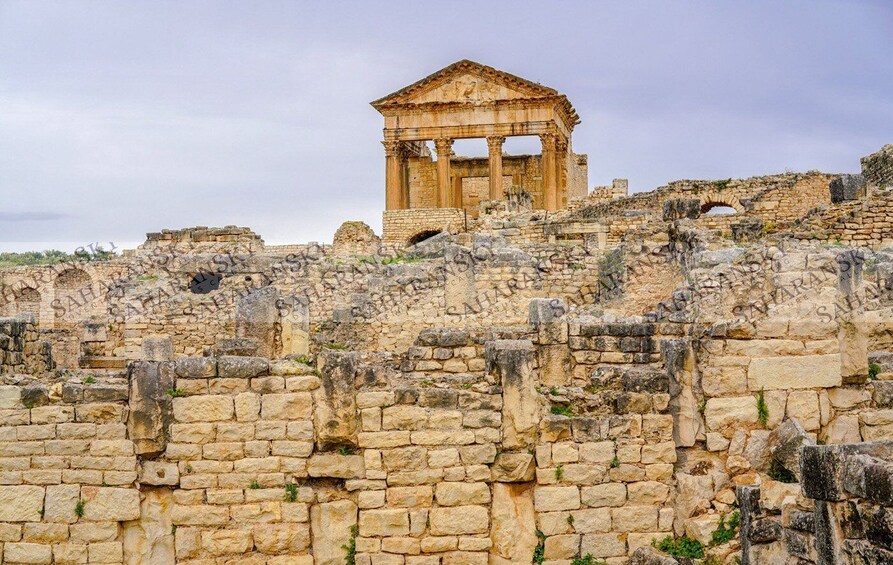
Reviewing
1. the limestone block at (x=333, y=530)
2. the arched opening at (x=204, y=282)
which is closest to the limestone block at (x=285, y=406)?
the limestone block at (x=333, y=530)

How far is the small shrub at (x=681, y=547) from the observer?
683 centimetres

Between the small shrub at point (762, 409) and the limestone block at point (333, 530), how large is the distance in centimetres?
303

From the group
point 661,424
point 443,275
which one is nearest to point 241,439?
point 661,424

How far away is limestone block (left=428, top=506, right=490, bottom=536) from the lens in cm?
688

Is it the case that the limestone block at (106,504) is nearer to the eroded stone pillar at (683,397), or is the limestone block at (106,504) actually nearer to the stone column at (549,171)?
the eroded stone pillar at (683,397)

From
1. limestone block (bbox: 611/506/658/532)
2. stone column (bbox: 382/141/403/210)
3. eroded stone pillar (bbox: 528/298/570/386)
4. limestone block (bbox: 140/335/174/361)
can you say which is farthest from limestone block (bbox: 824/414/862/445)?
stone column (bbox: 382/141/403/210)

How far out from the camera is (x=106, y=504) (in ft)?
22.6

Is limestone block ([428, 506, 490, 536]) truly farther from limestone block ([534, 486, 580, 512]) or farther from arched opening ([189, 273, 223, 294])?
arched opening ([189, 273, 223, 294])

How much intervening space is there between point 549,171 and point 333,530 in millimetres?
34429

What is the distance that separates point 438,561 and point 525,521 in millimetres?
685

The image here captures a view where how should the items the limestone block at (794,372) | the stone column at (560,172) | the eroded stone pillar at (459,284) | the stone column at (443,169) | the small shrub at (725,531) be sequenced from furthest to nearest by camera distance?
1. the stone column at (560,172)
2. the stone column at (443,169)
3. the eroded stone pillar at (459,284)
4. the limestone block at (794,372)
5. the small shrub at (725,531)

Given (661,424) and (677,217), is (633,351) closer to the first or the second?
(661,424)

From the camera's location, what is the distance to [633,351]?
8078 mm

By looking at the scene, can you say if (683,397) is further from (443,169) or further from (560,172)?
(560,172)
